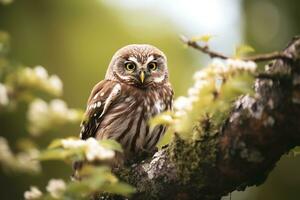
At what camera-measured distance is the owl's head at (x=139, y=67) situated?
541 centimetres

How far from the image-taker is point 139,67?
5.48 m

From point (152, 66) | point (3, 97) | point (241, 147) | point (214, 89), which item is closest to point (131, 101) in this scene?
point (152, 66)

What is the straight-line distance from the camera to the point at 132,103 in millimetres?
5082

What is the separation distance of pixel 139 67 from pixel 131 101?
0.47m

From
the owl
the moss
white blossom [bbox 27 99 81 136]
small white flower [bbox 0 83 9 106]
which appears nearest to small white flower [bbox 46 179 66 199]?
white blossom [bbox 27 99 81 136]

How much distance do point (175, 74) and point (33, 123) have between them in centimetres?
667

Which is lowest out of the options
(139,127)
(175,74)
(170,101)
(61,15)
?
(139,127)

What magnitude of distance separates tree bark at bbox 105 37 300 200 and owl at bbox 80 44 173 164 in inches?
39.7

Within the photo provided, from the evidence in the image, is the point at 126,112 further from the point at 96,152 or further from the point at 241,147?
the point at 96,152

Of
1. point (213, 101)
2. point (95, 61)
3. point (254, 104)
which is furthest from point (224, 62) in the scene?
point (95, 61)

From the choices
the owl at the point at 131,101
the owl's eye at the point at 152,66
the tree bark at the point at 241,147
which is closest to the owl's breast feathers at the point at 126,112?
the owl at the point at 131,101

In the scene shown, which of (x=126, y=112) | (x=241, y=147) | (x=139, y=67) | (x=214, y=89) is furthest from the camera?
(x=139, y=67)

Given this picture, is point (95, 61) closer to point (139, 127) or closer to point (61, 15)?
point (61, 15)

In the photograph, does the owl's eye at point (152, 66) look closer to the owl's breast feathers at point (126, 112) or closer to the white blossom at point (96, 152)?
the owl's breast feathers at point (126, 112)
